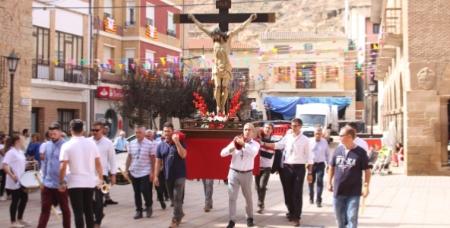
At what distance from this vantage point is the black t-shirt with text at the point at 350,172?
896 centimetres

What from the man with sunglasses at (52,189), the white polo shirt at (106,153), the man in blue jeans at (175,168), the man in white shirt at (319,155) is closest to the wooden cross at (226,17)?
the man in blue jeans at (175,168)

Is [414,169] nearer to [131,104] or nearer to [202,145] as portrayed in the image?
[202,145]

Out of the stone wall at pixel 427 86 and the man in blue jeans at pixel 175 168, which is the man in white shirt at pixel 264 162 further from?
the stone wall at pixel 427 86

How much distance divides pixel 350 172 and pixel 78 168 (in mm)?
3458

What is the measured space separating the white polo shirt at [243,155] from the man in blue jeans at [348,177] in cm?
222

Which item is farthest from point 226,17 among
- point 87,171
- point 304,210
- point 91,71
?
point 91,71

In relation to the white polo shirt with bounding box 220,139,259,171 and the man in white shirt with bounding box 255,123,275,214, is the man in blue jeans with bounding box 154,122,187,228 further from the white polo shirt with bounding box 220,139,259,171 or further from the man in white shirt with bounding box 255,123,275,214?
the man in white shirt with bounding box 255,123,275,214

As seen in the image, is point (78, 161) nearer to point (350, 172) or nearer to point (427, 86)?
point (350, 172)

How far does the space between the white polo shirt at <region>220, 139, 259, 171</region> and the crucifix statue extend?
1460mm

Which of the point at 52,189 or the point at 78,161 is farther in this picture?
the point at 52,189

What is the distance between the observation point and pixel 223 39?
12.4 metres

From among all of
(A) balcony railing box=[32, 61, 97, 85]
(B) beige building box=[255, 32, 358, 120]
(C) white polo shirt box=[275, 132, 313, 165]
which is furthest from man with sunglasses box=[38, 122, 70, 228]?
(B) beige building box=[255, 32, 358, 120]

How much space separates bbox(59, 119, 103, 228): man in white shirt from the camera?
9.04 metres

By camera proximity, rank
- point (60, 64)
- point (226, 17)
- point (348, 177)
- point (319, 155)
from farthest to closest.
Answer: point (60, 64) → point (319, 155) → point (226, 17) → point (348, 177)
